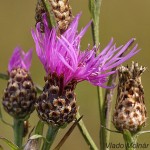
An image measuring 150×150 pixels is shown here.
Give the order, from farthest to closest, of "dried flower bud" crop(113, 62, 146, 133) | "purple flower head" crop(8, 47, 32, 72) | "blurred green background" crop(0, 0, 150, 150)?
"blurred green background" crop(0, 0, 150, 150) → "purple flower head" crop(8, 47, 32, 72) → "dried flower bud" crop(113, 62, 146, 133)

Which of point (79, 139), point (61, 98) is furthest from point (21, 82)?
point (79, 139)

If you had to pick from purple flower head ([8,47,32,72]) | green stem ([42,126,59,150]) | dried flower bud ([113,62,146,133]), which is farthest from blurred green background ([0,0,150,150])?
green stem ([42,126,59,150])

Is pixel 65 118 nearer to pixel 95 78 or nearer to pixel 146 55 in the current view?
pixel 95 78

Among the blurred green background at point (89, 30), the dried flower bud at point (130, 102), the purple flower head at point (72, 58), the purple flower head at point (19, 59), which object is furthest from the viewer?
the blurred green background at point (89, 30)

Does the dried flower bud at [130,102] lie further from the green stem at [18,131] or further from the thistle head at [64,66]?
the green stem at [18,131]

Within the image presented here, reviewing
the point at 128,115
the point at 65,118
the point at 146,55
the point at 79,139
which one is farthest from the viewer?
the point at 146,55

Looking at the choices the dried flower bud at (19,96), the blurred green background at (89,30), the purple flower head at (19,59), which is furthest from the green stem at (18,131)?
the blurred green background at (89,30)

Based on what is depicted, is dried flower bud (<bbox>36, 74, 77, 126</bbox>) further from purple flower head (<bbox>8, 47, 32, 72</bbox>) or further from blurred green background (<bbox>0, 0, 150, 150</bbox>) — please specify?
blurred green background (<bbox>0, 0, 150, 150</bbox>)
